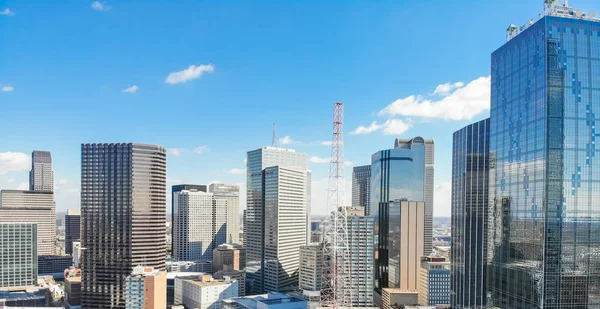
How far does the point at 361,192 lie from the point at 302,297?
106m

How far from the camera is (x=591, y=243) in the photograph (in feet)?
133

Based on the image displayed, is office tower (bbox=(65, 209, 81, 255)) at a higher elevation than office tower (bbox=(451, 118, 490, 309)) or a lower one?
lower

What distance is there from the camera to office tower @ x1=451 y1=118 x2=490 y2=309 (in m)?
68.9

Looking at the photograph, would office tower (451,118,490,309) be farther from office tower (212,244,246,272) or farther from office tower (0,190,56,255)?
office tower (0,190,56,255)

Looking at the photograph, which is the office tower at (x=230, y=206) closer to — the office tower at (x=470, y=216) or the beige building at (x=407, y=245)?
the beige building at (x=407, y=245)

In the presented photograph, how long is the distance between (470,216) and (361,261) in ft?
86.7

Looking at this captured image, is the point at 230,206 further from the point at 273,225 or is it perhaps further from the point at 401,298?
the point at 401,298

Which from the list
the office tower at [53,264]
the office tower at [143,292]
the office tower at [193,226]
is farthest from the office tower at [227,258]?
the office tower at [53,264]

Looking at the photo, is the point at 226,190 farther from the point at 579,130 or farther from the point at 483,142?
the point at 579,130

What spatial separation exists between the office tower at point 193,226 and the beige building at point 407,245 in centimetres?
7769

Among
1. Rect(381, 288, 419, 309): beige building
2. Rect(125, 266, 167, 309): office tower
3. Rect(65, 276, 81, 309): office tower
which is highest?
Rect(125, 266, 167, 309): office tower

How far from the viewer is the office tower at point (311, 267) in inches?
3995

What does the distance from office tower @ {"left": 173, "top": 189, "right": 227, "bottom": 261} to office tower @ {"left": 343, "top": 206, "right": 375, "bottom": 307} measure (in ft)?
274

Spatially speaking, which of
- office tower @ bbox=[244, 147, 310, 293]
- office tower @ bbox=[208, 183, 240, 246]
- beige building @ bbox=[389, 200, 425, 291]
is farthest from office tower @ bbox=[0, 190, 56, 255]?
beige building @ bbox=[389, 200, 425, 291]
